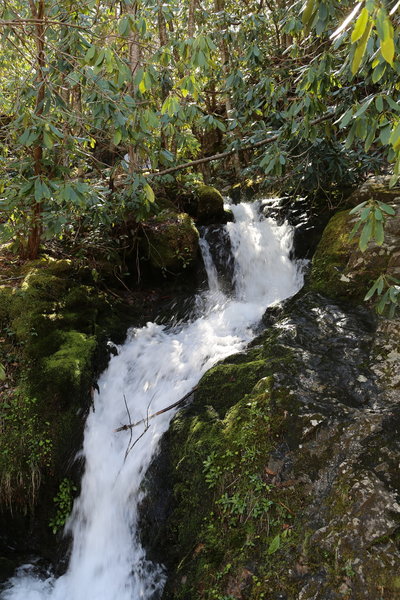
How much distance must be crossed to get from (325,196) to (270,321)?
3.64 meters

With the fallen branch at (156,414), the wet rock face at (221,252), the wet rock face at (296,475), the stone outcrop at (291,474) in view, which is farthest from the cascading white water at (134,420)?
the wet rock face at (296,475)

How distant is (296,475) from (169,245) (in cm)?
483

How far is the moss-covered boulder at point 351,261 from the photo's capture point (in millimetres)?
4770

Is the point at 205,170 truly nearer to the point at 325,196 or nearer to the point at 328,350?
the point at 325,196

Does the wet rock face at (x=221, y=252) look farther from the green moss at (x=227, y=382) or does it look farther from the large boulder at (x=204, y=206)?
the green moss at (x=227, y=382)

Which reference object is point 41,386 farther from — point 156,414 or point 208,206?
point 208,206

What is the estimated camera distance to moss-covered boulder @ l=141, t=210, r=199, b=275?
23.0 ft

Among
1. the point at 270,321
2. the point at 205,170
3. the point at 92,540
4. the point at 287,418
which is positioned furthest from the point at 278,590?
the point at 205,170

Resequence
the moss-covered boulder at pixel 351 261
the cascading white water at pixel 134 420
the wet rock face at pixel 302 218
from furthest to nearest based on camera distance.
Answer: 1. the wet rock face at pixel 302 218
2. the moss-covered boulder at pixel 351 261
3. the cascading white water at pixel 134 420

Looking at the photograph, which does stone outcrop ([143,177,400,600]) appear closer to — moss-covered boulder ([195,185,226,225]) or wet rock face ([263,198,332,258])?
wet rock face ([263,198,332,258])

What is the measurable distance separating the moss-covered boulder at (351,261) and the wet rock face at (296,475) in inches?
28.5

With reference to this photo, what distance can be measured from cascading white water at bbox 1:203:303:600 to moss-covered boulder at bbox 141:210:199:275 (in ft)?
2.03

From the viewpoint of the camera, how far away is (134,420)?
4484 mm

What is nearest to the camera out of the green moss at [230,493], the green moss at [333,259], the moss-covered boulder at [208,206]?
the green moss at [230,493]
